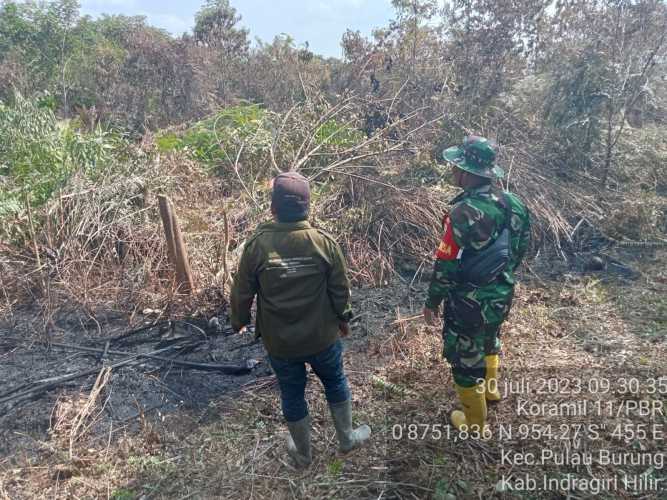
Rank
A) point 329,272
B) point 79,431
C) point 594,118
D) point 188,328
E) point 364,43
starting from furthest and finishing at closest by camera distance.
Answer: point 364,43
point 594,118
point 188,328
point 79,431
point 329,272

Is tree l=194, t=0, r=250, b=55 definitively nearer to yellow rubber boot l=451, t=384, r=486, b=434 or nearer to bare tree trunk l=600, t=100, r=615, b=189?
bare tree trunk l=600, t=100, r=615, b=189

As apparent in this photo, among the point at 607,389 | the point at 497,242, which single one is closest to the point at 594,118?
the point at 607,389

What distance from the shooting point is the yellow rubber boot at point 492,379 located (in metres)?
2.68

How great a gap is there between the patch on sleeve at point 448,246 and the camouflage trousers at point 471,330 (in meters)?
0.24

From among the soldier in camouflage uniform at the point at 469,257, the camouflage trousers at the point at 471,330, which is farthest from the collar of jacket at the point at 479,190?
the camouflage trousers at the point at 471,330

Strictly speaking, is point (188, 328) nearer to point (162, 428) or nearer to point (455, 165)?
point (162, 428)

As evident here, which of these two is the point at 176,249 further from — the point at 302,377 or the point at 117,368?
the point at 302,377

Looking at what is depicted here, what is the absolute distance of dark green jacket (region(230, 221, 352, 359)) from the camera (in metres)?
2.08

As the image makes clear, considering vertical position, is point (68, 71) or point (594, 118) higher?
point (68, 71)

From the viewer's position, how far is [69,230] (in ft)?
14.7

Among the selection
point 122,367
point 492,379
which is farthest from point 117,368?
point 492,379

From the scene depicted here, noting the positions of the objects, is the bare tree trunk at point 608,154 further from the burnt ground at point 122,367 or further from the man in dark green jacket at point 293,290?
the man in dark green jacket at point 293,290

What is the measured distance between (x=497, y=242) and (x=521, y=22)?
5.87m

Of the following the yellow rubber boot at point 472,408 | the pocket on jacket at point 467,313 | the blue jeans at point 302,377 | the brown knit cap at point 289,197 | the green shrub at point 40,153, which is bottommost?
the yellow rubber boot at point 472,408
